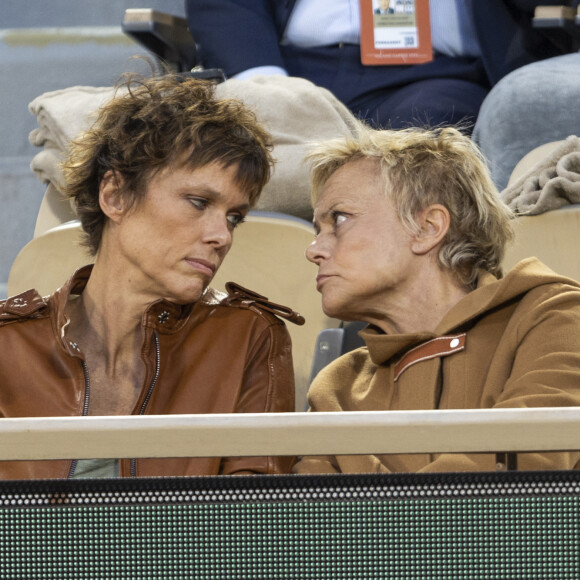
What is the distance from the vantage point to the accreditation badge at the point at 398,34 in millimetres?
2561

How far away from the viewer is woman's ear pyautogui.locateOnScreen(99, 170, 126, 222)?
1.59 metres

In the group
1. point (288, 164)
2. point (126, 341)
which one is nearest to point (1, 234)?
point (288, 164)

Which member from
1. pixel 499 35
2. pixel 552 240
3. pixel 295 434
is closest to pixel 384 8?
pixel 499 35

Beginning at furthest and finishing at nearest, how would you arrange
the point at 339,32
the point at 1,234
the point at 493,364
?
the point at 1,234 → the point at 339,32 → the point at 493,364

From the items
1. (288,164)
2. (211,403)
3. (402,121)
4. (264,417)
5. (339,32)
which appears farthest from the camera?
(339,32)

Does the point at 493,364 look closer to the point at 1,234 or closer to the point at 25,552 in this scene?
the point at 25,552

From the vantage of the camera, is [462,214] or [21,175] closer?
[462,214]

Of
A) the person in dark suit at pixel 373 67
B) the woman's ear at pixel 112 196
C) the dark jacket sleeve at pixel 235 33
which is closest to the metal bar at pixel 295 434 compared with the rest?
the woman's ear at pixel 112 196

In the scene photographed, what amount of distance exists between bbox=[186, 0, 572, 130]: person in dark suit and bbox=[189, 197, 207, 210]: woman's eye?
1011 mm

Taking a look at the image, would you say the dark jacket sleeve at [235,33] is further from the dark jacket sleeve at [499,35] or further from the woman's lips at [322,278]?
the woman's lips at [322,278]

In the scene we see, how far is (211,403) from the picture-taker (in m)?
1.47

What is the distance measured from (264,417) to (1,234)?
3.30m

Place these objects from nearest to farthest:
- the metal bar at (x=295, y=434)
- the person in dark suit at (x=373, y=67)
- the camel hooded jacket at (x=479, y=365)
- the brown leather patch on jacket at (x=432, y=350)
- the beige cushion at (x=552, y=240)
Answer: the metal bar at (x=295, y=434) < the camel hooded jacket at (x=479, y=365) < the brown leather patch on jacket at (x=432, y=350) < the beige cushion at (x=552, y=240) < the person in dark suit at (x=373, y=67)

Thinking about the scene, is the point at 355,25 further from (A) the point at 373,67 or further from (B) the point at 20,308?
(B) the point at 20,308
